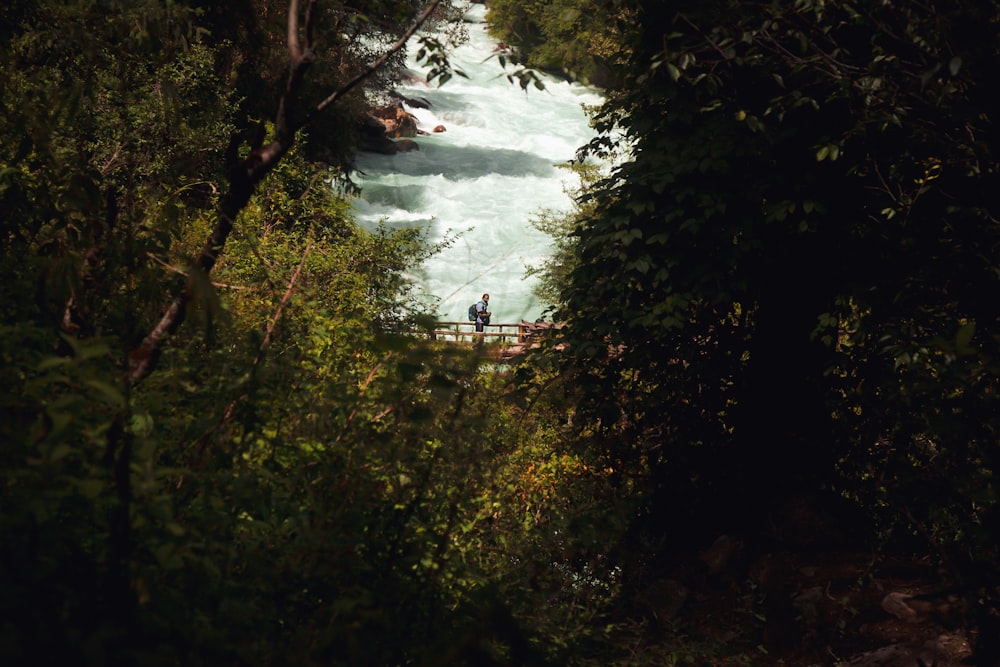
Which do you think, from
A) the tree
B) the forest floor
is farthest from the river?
the forest floor

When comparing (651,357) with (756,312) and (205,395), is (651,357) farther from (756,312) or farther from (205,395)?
(205,395)

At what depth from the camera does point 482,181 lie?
37062 mm

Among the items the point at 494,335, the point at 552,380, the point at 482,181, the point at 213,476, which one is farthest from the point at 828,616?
the point at 482,181

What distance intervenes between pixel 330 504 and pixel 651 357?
4.85 metres

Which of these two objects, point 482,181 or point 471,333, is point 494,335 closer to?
point 471,333

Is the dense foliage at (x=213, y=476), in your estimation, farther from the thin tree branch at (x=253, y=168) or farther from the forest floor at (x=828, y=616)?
the forest floor at (x=828, y=616)

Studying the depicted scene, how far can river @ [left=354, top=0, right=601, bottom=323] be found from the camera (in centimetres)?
3048

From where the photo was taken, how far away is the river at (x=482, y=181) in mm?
30484

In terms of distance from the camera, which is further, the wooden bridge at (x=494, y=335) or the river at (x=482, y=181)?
the river at (x=482, y=181)

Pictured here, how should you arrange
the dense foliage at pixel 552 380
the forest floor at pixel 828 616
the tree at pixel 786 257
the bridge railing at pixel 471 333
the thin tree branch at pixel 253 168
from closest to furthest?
the dense foliage at pixel 552 380 → the thin tree branch at pixel 253 168 → the bridge railing at pixel 471 333 → the tree at pixel 786 257 → the forest floor at pixel 828 616

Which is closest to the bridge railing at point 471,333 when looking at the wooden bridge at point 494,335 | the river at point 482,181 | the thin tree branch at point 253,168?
the wooden bridge at point 494,335

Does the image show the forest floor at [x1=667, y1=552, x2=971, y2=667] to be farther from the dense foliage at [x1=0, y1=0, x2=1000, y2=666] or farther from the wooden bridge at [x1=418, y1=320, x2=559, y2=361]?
the wooden bridge at [x1=418, y1=320, x2=559, y2=361]

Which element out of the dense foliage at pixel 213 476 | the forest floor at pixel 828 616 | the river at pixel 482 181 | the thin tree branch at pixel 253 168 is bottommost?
the forest floor at pixel 828 616

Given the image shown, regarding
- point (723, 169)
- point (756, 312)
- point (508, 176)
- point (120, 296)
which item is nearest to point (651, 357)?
point (756, 312)
